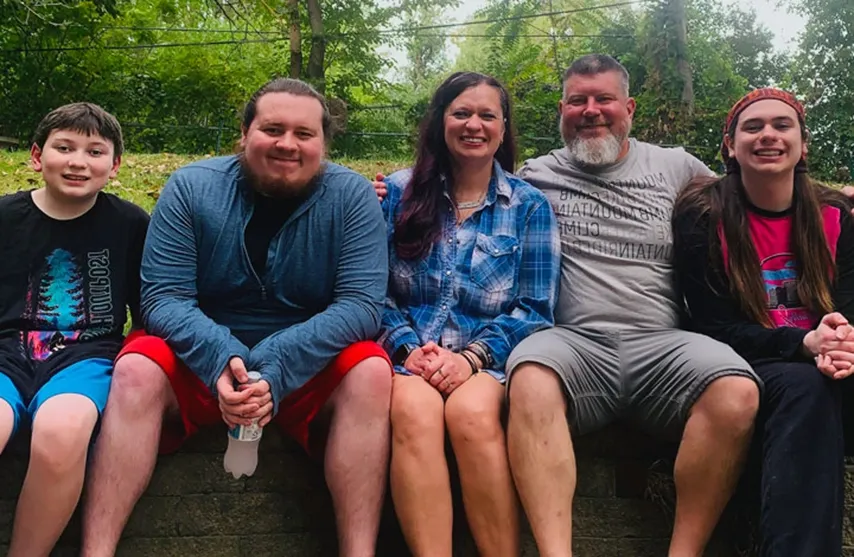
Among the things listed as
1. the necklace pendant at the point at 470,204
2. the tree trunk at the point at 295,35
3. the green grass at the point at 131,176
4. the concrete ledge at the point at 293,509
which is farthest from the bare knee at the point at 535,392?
the tree trunk at the point at 295,35

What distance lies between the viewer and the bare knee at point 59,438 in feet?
7.22

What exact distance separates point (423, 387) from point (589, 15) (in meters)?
15.4

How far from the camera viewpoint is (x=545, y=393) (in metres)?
2.47

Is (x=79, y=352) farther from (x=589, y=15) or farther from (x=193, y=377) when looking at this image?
(x=589, y=15)

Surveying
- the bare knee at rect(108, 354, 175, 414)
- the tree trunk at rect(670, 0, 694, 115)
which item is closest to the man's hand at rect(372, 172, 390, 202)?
the bare knee at rect(108, 354, 175, 414)

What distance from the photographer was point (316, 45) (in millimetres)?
13531

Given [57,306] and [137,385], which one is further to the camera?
[57,306]

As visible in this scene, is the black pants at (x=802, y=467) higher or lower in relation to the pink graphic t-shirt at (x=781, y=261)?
lower

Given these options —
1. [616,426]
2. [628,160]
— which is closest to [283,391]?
[616,426]

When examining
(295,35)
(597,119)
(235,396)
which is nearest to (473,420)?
(235,396)

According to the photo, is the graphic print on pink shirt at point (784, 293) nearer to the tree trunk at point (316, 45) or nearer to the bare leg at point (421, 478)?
the bare leg at point (421, 478)

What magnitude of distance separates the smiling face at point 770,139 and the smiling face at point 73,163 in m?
2.35

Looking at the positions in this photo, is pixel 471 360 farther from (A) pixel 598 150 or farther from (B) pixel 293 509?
(A) pixel 598 150

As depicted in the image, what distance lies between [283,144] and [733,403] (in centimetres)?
170
